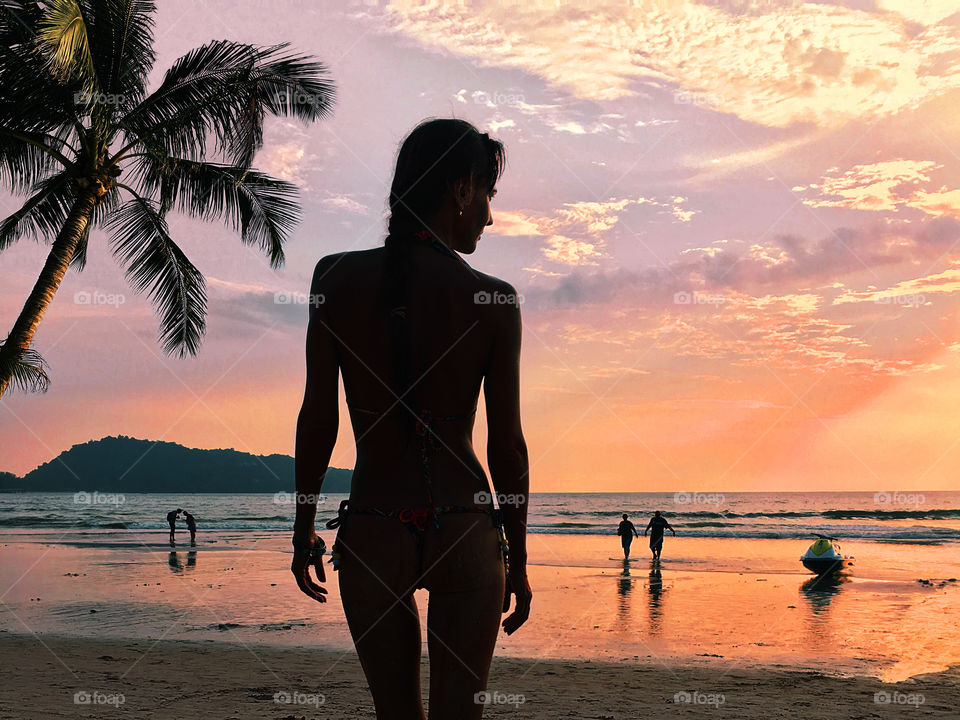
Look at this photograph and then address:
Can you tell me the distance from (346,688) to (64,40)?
24.3 feet

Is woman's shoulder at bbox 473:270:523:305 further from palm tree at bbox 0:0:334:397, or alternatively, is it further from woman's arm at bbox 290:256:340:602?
palm tree at bbox 0:0:334:397

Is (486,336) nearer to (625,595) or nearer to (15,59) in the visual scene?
(15,59)

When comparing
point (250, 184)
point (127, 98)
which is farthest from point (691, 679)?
point (127, 98)

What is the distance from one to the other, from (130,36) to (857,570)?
74.4 feet

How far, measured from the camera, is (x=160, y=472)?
5994 inches

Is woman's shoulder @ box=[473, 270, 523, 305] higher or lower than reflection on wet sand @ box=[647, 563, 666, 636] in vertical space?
higher

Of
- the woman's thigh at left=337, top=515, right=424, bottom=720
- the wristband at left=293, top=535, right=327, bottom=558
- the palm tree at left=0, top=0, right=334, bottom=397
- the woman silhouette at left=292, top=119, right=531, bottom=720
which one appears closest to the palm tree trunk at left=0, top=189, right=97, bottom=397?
the palm tree at left=0, top=0, right=334, bottom=397

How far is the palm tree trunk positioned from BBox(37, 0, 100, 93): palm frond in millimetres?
1619

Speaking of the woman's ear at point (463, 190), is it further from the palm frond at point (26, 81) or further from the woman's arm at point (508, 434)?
the palm frond at point (26, 81)

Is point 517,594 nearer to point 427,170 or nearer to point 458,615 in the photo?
point 458,615

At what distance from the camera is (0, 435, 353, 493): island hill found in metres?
149

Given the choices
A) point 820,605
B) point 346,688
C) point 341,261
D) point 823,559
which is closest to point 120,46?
point 346,688

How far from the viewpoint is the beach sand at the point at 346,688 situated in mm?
7395

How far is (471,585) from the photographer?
196 centimetres
